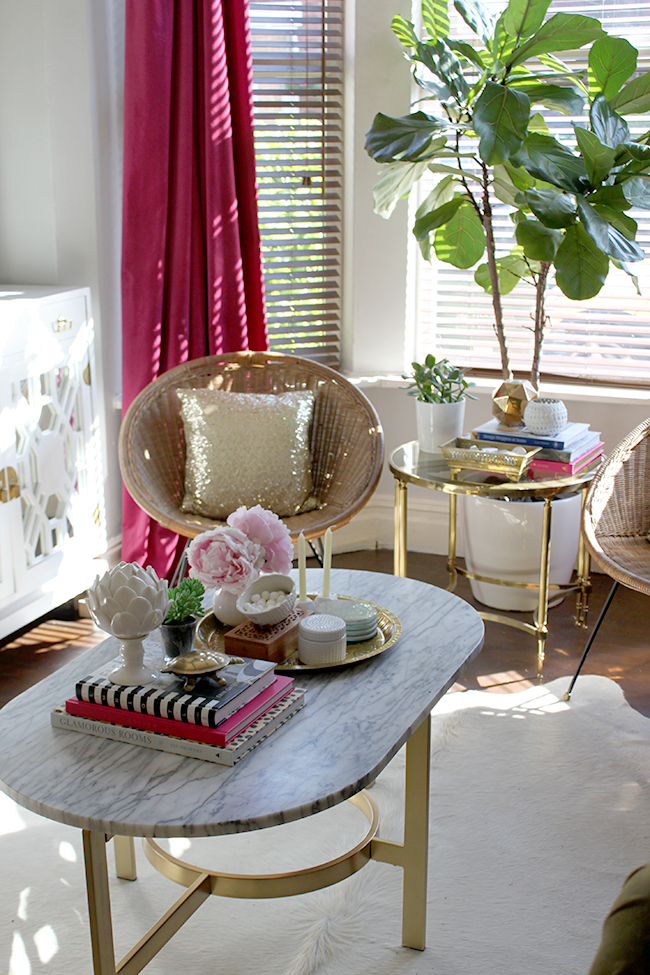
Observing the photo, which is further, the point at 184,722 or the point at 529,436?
the point at 529,436

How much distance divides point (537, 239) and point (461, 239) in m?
0.40

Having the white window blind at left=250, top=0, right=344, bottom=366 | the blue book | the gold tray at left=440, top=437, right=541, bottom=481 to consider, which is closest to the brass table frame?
the gold tray at left=440, top=437, right=541, bottom=481

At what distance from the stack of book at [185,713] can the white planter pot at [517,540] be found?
1499mm

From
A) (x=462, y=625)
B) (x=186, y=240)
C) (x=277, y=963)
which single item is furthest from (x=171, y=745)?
(x=186, y=240)

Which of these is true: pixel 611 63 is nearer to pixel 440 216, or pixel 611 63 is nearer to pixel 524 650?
pixel 440 216

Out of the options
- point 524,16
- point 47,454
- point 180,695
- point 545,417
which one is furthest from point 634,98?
point 180,695

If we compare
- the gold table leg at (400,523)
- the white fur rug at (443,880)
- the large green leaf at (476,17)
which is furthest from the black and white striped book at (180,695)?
the large green leaf at (476,17)

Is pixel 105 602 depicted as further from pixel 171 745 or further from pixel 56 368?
pixel 56 368

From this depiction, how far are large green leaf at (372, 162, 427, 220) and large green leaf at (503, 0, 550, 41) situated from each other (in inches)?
17.8

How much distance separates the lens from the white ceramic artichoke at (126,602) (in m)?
1.38

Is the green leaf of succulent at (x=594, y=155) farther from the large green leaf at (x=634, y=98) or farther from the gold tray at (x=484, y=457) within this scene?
the gold tray at (x=484, y=457)

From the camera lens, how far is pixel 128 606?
138cm

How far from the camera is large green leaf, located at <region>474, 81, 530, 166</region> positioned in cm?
229

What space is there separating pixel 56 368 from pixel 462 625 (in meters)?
1.50
